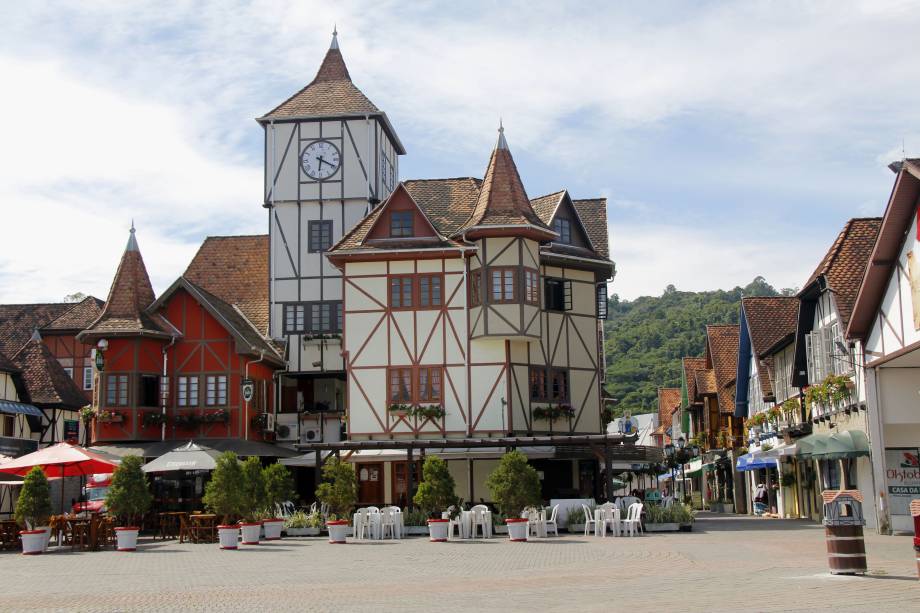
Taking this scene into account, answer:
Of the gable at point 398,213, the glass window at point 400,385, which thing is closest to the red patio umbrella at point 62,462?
the glass window at point 400,385

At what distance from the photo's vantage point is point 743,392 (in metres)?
48.5

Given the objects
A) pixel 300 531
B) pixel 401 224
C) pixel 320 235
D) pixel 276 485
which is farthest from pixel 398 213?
pixel 300 531

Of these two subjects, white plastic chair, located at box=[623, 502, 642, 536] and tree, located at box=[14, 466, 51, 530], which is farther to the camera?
white plastic chair, located at box=[623, 502, 642, 536]

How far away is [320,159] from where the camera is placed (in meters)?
47.6

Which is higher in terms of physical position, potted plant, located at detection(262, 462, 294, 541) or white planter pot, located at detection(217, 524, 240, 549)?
potted plant, located at detection(262, 462, 294, 541)

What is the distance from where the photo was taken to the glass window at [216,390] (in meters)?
43.7

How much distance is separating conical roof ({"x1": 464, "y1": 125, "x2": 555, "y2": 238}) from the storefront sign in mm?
14184

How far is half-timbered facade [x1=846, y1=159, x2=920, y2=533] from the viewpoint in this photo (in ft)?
82.0

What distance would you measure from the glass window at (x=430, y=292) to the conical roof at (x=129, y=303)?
10.7 metres

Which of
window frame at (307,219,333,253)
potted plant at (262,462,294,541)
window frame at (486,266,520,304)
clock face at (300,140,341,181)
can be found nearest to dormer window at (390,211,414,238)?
window frame at (486,266,520,304)

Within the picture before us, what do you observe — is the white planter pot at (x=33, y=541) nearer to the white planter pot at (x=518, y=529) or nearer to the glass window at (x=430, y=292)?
the white planter pot at (x=518, y=529)

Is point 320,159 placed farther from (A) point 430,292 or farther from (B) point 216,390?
(A) point 430,292

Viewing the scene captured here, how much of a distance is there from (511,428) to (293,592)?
72.8ft

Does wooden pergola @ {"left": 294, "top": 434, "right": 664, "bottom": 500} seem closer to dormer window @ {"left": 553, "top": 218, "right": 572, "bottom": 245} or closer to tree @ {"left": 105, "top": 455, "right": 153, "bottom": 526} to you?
tree @ {"left": 105, "top": 455, "right": 153, "bottom": 526}
